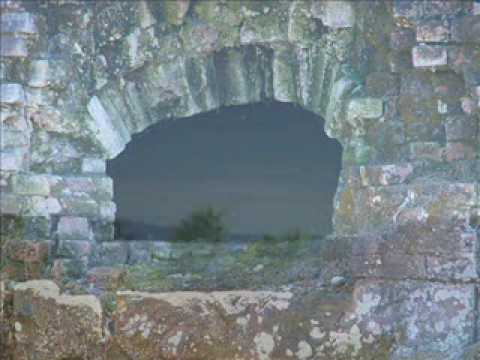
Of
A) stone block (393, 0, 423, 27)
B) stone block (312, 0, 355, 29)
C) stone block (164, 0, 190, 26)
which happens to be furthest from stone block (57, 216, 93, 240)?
stone block (393, 0, 423, 27)

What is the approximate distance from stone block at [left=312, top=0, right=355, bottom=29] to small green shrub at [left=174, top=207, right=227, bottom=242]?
204cm

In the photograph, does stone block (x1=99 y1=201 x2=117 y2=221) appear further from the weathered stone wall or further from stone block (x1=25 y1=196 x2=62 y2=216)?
stone block (x1=25 y1=196 x2=62 y2=216)

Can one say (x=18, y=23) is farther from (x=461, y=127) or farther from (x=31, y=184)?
(x=461, y=127)

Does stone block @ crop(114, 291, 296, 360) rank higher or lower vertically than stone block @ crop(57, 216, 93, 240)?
lower

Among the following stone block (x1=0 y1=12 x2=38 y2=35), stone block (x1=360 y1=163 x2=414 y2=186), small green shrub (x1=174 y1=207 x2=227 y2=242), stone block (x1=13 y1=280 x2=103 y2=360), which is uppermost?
stone block (x1=0 y1=12 x2=38 y2=35)

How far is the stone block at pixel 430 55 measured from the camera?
5816 millimetres

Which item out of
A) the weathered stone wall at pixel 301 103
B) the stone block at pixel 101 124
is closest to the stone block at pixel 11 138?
the weathered stone wall at pixel 301 103

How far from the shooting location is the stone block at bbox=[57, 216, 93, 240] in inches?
242

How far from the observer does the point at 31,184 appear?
6137mm

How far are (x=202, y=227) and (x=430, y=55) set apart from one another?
8.46 ft

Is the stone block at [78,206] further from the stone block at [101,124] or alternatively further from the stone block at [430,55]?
the stone block at [430,55]

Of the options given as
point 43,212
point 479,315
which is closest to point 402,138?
point 479,315

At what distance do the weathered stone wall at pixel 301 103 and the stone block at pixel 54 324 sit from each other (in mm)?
18

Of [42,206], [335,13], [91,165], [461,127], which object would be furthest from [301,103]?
[42,206]
